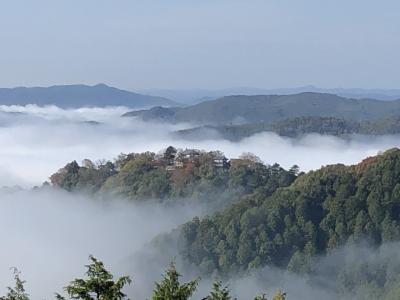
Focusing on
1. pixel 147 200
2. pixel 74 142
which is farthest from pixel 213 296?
pixel 74 142

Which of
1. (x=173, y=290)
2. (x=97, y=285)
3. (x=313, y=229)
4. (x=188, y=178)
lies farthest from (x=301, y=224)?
(x=97, y=285)

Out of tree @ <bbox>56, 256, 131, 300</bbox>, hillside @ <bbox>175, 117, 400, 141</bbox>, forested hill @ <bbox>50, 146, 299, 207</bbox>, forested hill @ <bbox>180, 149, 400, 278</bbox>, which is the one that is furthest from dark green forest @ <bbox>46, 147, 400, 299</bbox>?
hillside @ <bbox>175, 117, 400, 141</bbox>

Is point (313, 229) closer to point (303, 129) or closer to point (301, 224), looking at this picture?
point (301, 224)

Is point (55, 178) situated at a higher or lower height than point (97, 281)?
lower

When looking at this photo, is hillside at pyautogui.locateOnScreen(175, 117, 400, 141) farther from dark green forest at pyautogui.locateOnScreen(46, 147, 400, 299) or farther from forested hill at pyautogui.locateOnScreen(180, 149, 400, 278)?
forested hill at pyautogui.locateOnScreen(180, 149, 400, 278)

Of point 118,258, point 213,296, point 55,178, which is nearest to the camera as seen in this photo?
point 213,296

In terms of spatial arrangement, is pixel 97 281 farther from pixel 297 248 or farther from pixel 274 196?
pixel 274 196

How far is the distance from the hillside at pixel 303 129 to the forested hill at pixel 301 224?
96.5 m

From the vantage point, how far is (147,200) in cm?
6419

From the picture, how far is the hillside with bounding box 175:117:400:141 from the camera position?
494ft

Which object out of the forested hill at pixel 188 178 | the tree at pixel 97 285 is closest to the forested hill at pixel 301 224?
the forested hill at pixel 188 178

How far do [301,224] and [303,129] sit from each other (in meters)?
105

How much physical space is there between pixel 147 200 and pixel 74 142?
4572 inches

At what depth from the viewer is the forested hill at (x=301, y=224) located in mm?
46719
